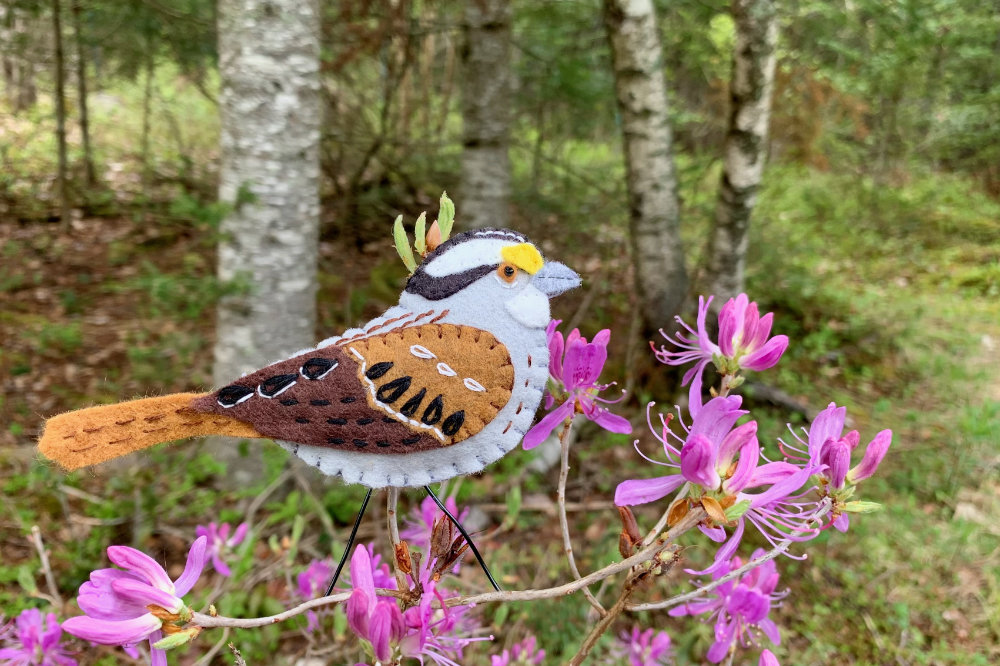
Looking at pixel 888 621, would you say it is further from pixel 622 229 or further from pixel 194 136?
pixel 194 136

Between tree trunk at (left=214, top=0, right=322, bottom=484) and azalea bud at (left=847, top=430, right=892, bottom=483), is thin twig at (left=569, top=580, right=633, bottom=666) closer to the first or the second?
azalea bud at (left=847, top=430, right=892, bottom=483)

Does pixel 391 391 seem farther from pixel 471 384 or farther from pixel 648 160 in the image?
pixel 648 160

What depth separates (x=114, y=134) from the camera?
5.86 metres

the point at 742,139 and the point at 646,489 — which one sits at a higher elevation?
the point at 742,139

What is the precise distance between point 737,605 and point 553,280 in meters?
0.62

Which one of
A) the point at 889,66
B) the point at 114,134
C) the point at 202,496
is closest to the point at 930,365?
the point at 889,66

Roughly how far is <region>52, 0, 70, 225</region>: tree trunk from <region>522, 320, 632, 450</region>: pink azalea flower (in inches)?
154

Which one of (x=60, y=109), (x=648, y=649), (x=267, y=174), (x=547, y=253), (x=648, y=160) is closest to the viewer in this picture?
(x=648, y=649)

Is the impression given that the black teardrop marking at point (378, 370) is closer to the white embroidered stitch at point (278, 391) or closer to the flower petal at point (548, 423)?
the white embroidered stitch at point (278, 391)

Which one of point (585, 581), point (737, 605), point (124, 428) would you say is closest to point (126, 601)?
point (124, 428)

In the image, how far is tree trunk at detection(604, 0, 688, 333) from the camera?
2.36 metres

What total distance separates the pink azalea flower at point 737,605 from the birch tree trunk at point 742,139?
1794mm

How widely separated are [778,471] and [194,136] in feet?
19.7

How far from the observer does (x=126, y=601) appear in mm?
531
